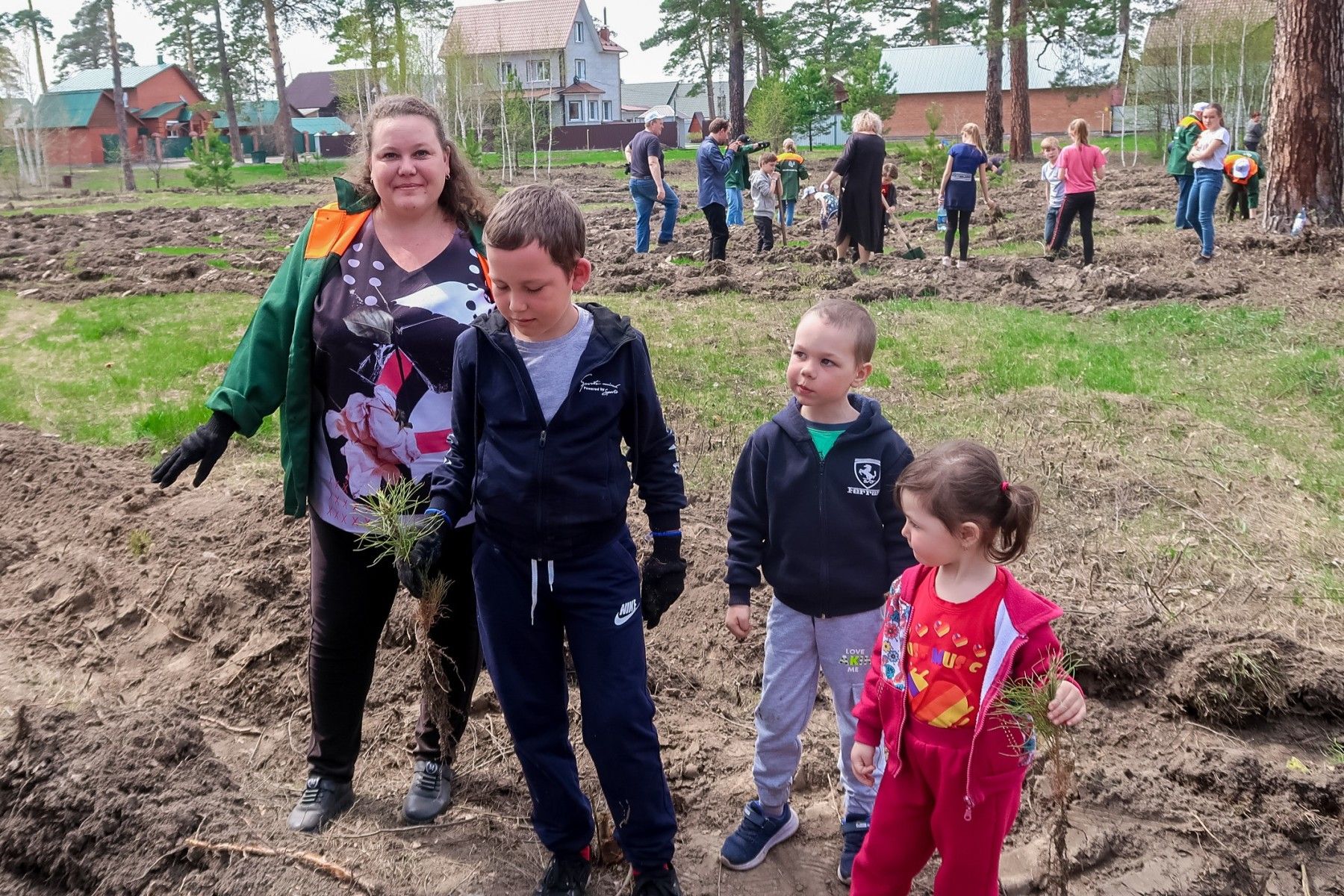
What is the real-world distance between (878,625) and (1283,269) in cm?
1092

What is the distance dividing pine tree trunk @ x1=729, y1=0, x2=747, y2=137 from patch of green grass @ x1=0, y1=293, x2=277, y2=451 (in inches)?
1054

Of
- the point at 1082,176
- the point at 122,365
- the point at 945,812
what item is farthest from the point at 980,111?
the point at 945,812

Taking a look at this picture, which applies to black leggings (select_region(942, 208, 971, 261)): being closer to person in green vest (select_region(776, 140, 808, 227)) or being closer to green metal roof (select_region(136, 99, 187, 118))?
person in green vest (select_region(776, 140, 808, 227))

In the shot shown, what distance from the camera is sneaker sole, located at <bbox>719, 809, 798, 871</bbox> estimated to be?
314 centimetres

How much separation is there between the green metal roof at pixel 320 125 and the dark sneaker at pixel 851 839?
70.9 metres

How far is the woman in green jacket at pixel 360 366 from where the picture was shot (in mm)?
3127

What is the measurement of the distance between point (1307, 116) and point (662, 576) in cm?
1406

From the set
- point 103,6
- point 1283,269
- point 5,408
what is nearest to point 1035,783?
point 5,408

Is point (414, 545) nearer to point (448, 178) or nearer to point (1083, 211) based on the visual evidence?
point (448, 178)

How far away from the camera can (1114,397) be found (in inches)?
287

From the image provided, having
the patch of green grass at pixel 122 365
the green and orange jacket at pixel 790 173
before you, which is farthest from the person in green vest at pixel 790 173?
the patch of green grass at pixel 122 365

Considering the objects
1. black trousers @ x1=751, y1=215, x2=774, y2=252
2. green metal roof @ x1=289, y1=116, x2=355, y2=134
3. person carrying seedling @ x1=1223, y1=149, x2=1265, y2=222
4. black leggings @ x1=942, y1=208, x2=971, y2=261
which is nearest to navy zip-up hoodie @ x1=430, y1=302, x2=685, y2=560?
black leggings @ x1=942, y1=208, x2=971, y2=261

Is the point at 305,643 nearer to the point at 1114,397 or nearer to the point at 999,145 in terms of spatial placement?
the point at 1114,397

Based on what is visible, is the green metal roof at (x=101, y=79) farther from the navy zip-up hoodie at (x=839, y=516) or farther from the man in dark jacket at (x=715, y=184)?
the navy zip-up hoodie at (x=839, y=516)
